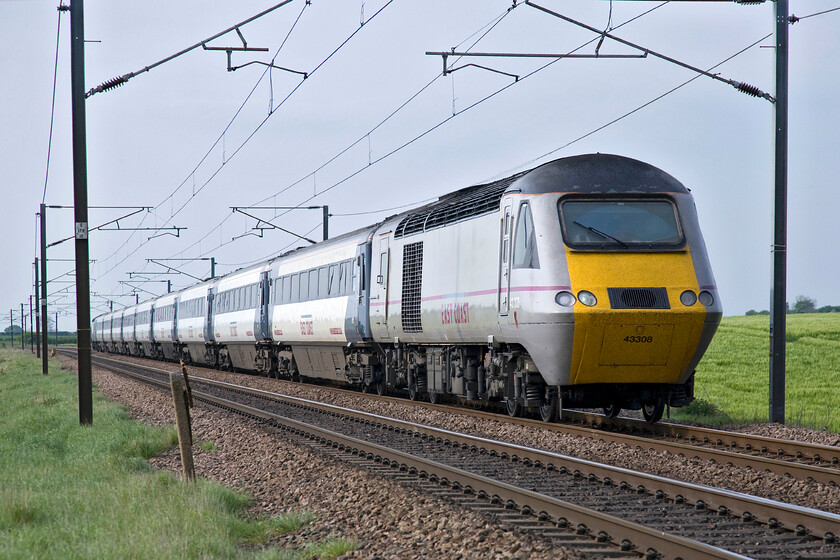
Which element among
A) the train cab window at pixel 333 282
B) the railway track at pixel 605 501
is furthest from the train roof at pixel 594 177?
the train cab window at pixel 333 282

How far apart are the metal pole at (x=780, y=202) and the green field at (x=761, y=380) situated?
131 cm

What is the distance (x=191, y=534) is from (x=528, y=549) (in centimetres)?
248

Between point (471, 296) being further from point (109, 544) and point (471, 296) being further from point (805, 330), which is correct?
point (805, 330)

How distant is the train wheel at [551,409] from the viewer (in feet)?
43.5

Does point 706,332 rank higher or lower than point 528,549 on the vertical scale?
higher

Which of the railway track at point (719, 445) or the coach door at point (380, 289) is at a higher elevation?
the coach door at point (380, 289)

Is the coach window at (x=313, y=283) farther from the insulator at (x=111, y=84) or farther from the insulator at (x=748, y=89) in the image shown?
the insulator at (x=748, y=89)

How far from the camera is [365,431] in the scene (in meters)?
13.5

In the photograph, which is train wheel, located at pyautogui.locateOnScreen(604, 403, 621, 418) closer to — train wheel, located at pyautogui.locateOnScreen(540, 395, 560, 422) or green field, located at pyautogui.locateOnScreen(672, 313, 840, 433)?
train wheel, located at pyautogui.locateOnScreen(540, 395, 560, 422)

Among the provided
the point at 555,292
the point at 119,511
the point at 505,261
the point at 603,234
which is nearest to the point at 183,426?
the point at 119,511

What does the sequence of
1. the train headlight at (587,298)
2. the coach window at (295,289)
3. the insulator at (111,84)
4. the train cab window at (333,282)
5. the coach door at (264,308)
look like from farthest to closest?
1. the coach door at (264,308)
2. the coach window at (295,289)
3. the train cab window at (333,282)
4. the insulator at (111,84)
5. the train headlight at (587,298)

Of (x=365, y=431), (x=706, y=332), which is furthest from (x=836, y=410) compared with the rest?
(x=365, y=431)

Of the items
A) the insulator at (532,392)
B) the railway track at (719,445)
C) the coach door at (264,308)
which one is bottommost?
the railway track at (719,445)

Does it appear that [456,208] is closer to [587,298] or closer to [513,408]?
[513,408]
